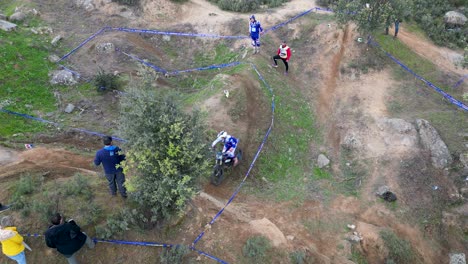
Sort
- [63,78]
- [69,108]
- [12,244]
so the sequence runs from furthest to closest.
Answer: [63,78] < [69,108] < [12,244]

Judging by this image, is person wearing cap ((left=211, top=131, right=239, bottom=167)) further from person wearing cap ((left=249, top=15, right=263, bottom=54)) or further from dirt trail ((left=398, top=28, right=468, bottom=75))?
dirt trail ((left=398, top=28, right=468, bottom=75))

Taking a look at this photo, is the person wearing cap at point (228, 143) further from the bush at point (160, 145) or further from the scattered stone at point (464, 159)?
the scattered stone at point (464, 159)

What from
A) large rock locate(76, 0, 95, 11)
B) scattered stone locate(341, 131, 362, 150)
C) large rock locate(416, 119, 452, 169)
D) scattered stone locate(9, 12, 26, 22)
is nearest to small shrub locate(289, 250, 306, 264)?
scattered stone locate(341, 131, 362, 150)

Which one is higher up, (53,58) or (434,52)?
(434,52)

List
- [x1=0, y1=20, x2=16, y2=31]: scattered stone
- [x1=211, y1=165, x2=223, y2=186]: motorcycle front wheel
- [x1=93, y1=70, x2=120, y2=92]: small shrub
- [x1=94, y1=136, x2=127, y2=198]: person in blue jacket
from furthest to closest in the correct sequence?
[x1=0, y1=20, x2=16, y2=31]: scattered stone, [x1=93, y1=70, x2=120, y2=92]: small shrub, [x1=211, y1=165, x2=223, y2=186]: motorcycle front wheel, [x1=94, y1=136, x2=127, y2=198]: person in blue jacket

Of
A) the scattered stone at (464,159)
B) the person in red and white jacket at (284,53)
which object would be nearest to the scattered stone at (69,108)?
the person in red and white jacket at (284,53)

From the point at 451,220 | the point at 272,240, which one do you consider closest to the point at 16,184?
the point at 272,240

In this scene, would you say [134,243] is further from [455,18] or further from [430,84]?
[455,18]

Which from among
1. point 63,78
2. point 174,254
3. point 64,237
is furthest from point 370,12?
point 64,237

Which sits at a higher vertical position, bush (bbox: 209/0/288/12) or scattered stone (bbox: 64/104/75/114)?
bush (bbox: 209/0/288/12)
